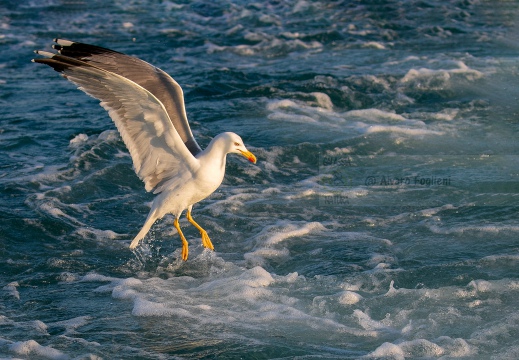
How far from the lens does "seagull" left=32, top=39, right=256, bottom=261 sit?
22.6ft

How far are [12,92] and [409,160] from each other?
259 inches

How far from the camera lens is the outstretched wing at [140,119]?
6.78m

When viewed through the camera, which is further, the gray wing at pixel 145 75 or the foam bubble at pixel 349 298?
the gray wing at pixel 145 75

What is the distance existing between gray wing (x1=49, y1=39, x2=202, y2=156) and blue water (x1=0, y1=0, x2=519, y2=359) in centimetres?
125

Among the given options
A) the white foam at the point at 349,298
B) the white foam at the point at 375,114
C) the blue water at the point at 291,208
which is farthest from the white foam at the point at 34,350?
the white foam at the point at 375,114

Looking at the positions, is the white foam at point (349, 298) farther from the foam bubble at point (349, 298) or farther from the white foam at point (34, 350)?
the white foam at point (34, 350)

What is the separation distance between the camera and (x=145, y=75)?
7.93m

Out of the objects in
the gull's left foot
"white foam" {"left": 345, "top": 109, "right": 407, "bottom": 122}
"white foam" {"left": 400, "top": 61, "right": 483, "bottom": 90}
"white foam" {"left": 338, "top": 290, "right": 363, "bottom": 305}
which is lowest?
"white foam" {"left": 338, "top": 290, "right": 363, "bottom": 305}

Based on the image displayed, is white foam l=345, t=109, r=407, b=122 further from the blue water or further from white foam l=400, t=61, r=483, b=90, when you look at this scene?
white foam l=400, t=61, r=483, b=90

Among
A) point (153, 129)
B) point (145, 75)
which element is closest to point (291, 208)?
point (145, 75)

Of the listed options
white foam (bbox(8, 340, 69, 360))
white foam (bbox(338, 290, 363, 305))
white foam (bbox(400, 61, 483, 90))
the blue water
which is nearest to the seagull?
the blue water

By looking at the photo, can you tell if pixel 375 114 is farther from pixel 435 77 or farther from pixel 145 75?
pixel 145 75

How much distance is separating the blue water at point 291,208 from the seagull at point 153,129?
0.76 metres

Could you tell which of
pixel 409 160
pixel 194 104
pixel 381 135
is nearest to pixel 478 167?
pixel 409 160
